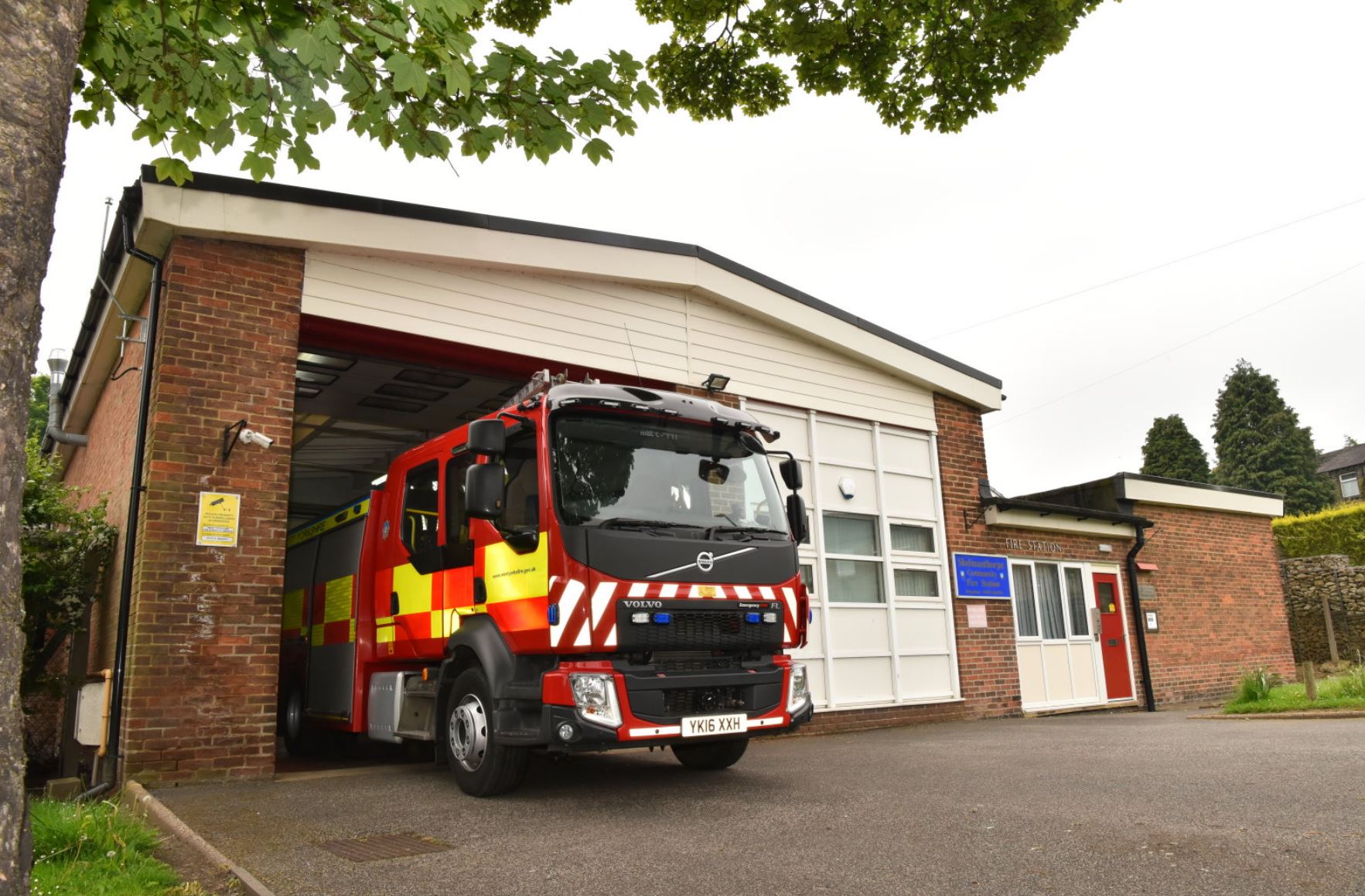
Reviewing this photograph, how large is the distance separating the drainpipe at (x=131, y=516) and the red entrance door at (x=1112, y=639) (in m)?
12.6

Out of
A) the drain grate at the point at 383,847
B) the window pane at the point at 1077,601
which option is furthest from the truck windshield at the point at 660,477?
the window pane at the point at 1077,601

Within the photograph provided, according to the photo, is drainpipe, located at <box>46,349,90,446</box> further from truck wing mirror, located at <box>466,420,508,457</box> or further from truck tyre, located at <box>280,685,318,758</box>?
truck wing mirror, located at <box>466,420,508,457</box>

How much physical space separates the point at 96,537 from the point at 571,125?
5.65 metres

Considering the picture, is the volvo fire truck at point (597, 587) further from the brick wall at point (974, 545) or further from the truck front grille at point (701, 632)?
the brick wall at point (974, 545)

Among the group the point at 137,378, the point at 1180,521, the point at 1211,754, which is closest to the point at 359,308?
the point at 137,378

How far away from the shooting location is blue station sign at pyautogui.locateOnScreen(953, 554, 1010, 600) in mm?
12266

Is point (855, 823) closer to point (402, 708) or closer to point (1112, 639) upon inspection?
point (402, 708)

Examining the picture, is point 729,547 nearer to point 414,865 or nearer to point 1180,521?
point 414,865

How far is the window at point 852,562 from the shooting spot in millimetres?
11102

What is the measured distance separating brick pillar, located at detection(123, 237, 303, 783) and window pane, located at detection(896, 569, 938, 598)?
23.6 feet

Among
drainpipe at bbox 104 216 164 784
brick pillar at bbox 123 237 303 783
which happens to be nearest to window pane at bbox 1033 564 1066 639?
brick pillar at bbox 123 237 303 783

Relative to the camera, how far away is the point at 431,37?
190 inches

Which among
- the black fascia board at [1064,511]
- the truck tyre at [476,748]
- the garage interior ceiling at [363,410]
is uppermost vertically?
the garage interior ceiling at [363,410]

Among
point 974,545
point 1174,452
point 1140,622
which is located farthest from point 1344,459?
point 974,545
